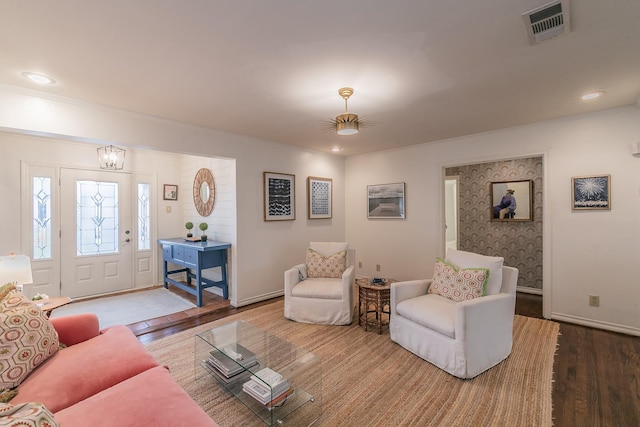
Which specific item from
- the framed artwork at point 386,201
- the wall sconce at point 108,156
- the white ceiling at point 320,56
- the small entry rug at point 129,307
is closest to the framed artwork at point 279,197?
the white ceiling at point 320,56

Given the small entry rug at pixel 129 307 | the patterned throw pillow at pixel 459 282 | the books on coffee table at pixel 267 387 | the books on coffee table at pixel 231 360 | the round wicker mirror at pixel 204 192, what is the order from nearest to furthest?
the books on coffee table at pixel 267 387 < the books on coffee table at pixel 231 360 < the patterned throw pillow at pixel 459 282 < the small entry rug at pixel 129 307 < the round wicker mirror at pixel 204 192

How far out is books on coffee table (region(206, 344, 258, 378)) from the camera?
2027mm

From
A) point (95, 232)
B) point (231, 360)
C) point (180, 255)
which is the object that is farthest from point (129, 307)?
point (231, 360)

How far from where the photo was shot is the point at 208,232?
4.68m

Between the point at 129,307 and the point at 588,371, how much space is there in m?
5.11

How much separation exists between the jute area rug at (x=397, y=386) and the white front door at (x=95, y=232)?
2434mm

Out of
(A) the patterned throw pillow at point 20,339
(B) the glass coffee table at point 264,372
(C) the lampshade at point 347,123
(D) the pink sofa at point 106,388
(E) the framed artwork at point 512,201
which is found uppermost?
(C) the lampshade at point 347,123

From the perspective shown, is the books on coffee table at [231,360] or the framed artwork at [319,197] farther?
the framed artwork at [319,197]

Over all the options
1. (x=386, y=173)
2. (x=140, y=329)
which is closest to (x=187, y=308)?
(x=140, y=329)

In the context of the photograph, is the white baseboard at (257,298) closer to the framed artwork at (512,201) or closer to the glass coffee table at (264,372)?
the glass coffee table at (264,372)

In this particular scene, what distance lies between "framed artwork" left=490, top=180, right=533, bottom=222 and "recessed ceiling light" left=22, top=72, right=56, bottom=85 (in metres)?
5.77

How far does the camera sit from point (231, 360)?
6.95 ft

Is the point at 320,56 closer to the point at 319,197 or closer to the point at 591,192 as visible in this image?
the point at 319,197

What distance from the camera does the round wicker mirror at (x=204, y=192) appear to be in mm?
4531
